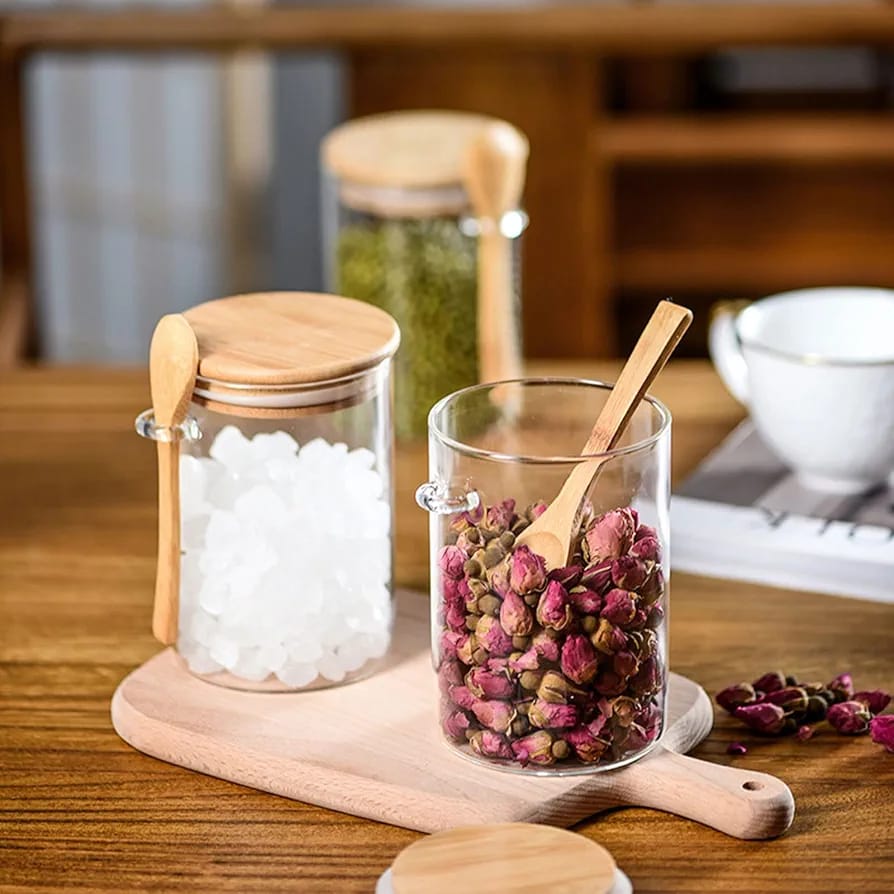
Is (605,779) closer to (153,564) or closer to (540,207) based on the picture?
(153,564)

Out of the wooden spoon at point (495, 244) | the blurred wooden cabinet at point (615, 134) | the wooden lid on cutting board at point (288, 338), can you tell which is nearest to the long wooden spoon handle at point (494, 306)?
the wooden spoon at point (495, 244)

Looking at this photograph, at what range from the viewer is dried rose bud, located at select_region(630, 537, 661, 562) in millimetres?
912

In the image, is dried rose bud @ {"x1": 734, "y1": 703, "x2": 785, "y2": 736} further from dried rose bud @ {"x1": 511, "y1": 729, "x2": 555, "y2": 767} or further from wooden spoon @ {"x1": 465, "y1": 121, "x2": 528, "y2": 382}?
wooden spoon @ {"x1": 465, "y1": 121, "x2": 528, "y2": 382}

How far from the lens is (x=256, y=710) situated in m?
1.01

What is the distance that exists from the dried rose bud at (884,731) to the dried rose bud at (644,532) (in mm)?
186

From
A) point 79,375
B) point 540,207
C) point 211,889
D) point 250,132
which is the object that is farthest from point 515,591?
point 250,132

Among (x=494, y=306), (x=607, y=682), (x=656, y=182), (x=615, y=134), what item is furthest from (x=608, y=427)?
(x=656, y=182)

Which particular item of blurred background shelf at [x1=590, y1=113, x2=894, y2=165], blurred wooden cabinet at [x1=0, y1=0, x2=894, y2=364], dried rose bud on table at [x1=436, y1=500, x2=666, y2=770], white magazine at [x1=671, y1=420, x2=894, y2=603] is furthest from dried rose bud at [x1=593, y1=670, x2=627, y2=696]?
blurred background shelf at [x1=590, y1=113, x2=894, y2=165]

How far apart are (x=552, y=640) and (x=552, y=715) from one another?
0.04 meters

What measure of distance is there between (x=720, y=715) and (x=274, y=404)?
34 centimetres

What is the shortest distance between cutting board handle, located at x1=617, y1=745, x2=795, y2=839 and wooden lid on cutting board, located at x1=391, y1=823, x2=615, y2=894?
73mm

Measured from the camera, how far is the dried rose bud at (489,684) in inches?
35.5

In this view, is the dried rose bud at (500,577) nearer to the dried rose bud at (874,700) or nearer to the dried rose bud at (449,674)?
the dried rose bud at (449,674)

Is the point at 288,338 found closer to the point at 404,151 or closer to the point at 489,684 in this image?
the point at 489,684
